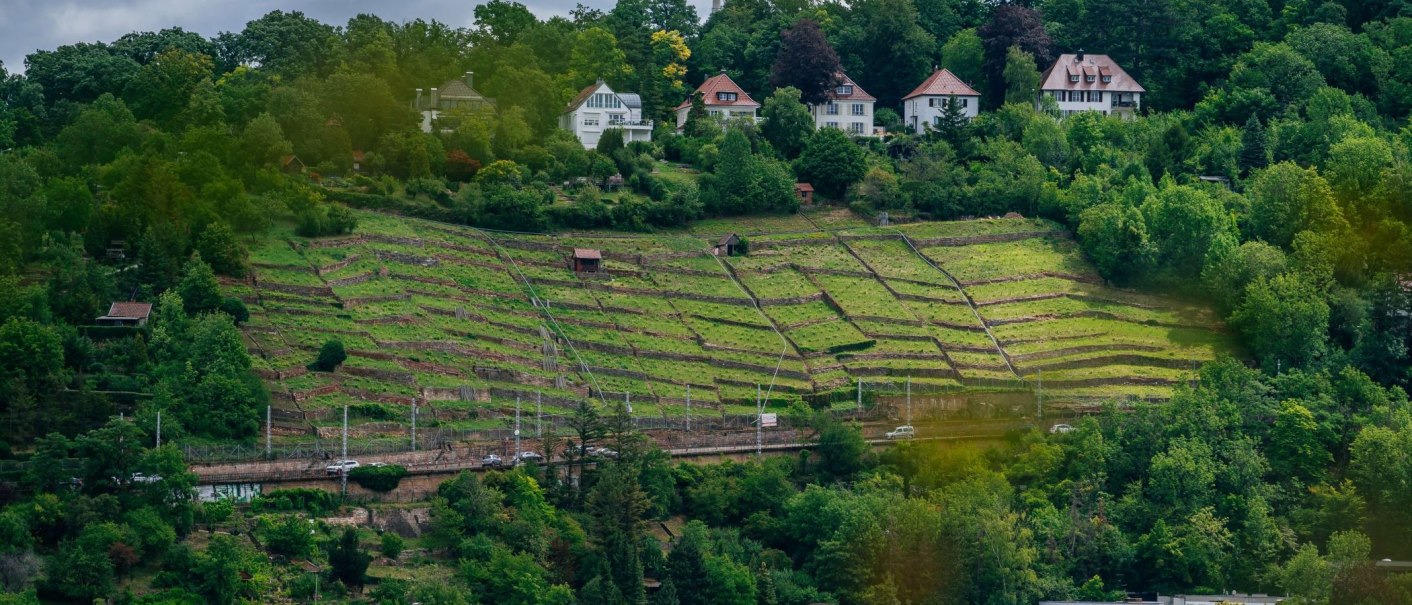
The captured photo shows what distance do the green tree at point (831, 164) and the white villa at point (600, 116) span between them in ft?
23.6

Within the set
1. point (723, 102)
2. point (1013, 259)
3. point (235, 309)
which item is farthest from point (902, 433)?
point (723, 102)

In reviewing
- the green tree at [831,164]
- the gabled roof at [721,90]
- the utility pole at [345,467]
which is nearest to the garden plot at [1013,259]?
the green tree at [831,164]

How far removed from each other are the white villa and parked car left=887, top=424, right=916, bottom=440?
23.8 meters

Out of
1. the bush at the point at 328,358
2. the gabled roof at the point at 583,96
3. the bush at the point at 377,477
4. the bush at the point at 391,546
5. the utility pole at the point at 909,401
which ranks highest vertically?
the gabled roof at the point at 583,96

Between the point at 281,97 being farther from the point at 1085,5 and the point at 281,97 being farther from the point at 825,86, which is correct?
the point at 1085,5

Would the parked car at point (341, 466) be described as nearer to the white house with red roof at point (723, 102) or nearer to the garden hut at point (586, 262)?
the garden hut at point (586, 262)

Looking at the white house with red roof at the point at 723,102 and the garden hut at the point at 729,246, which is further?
the white house with red roof at the point at 723,102

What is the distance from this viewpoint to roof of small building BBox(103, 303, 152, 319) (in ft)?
251

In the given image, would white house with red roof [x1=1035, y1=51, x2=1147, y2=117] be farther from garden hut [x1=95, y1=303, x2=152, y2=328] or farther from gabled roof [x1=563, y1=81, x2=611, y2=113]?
garden hut [x1=95, y1=303, x2=152, y2=328]

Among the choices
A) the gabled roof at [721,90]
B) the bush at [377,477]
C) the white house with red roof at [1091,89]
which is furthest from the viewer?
the white house with red roof at [1091,89]

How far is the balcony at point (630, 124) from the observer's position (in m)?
103

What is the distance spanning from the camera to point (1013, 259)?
9381cm

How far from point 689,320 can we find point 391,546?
62.7 ft

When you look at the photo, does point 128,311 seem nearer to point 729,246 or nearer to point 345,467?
point 345,467
